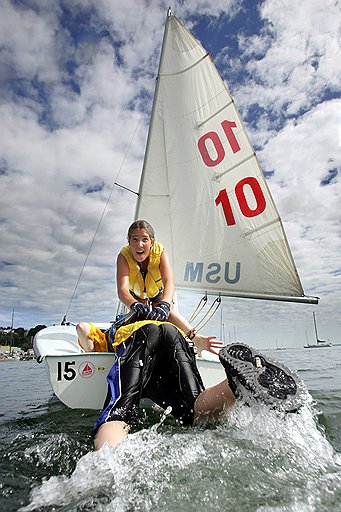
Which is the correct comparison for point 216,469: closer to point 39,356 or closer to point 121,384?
point 121,384

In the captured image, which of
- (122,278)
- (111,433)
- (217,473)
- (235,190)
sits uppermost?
(235,190)

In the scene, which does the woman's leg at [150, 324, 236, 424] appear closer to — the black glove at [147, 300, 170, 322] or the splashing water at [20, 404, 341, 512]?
the splashing water at [20, 404, 341, 512]

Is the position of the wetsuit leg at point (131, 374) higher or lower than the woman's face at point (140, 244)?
lower

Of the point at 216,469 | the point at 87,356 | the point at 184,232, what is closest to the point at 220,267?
the point at 184,232

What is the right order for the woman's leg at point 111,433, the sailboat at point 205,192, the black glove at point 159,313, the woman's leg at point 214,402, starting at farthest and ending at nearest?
the sailboat at point 205,192 < the black glove at point 159,313 < the woman's leg at point 214,402 < the woman's leg at point 111,433

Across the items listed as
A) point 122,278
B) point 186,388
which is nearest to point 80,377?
point 122,278

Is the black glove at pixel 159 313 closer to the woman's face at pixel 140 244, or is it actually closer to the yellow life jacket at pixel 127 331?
the yellow life jacket at pixel 127 331

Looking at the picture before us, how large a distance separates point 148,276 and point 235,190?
3.77 metres

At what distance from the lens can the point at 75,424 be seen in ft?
10.2

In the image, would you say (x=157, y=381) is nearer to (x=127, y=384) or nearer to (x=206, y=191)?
(x=127, y=384)

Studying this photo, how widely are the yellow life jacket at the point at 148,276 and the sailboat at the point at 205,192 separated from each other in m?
1.86

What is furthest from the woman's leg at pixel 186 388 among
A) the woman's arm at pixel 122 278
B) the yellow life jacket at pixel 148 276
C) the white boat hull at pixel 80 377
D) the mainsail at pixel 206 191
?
the mainsail at pixel 206 191

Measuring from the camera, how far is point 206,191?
7.08 m

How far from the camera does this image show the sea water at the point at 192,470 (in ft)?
4.28
